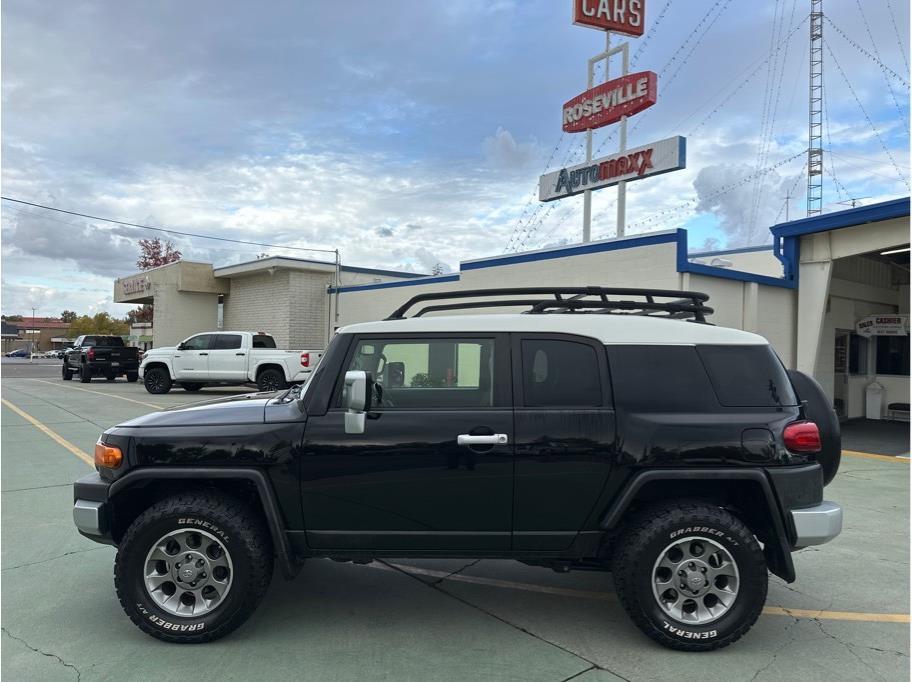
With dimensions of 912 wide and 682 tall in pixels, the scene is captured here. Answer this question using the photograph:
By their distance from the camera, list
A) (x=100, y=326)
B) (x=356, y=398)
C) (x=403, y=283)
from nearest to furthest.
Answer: (x=356, y=398) → (x=403, y=283) → (x=100, y=326)

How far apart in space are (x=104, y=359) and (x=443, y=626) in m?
24.8

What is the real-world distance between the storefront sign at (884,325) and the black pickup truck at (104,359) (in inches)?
954

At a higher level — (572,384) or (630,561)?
(572,384)

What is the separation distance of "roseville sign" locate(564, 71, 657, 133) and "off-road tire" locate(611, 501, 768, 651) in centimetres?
1297

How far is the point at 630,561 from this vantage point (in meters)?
3.44

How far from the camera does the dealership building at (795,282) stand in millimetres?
11719

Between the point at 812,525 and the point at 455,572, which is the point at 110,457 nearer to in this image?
the point at 455,572

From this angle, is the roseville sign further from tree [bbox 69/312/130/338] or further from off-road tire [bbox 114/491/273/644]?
tree [bbox 69/312/130/338]

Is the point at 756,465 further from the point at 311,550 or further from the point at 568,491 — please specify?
the point at 311,550

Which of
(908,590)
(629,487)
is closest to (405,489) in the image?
(629,487)

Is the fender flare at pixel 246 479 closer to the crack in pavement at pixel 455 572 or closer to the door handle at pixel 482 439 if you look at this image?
the door handle at pixel 482 439

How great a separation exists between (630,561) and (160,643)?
2656mm

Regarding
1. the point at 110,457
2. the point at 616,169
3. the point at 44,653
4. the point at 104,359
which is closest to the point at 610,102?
the point at 616,169

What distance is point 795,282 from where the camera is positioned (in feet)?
42.2
